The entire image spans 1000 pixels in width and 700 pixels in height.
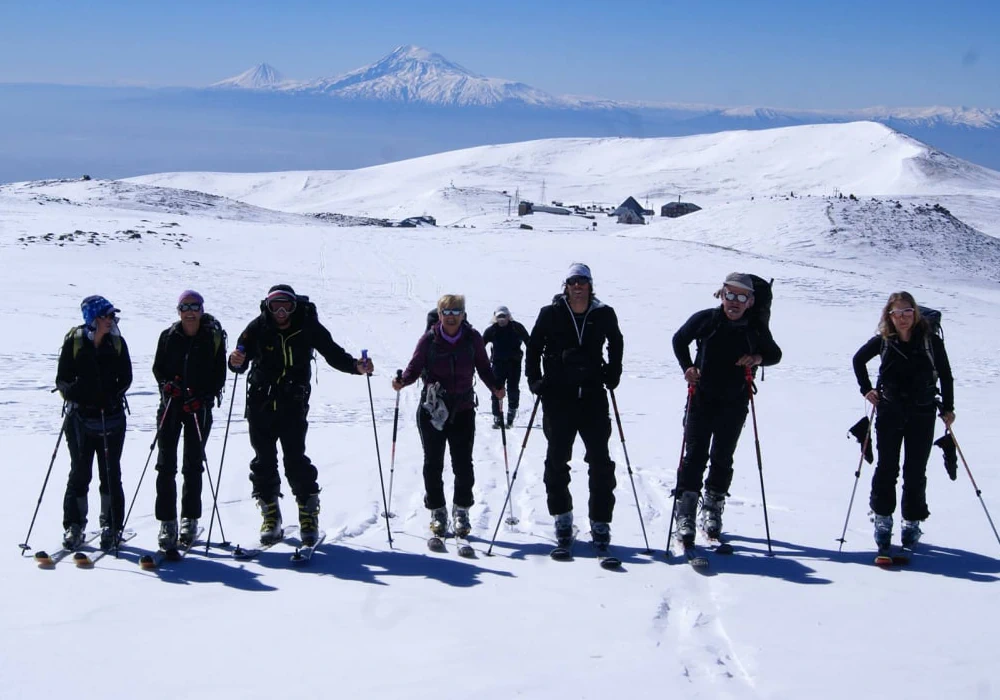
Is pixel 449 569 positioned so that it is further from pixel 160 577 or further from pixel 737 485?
pixel 737 485

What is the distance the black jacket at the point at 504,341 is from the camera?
12.5 metres

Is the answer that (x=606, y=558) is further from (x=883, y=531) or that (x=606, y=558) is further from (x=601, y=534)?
(x=883, y=531)

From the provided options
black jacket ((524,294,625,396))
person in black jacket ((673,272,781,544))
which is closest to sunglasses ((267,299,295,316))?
black jacket ((524,294,625,396))

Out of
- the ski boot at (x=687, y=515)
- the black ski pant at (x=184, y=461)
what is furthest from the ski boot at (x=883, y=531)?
the black ski pant at (x=184, y=461)

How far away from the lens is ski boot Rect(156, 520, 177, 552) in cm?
687

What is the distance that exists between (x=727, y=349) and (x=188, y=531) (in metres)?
4.26

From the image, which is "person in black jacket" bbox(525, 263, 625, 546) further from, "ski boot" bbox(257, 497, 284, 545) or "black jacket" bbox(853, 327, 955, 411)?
"ski boot" bbox(257, 497, 284, 545)

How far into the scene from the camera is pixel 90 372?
6801 mm

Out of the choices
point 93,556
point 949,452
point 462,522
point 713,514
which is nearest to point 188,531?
point 93,556

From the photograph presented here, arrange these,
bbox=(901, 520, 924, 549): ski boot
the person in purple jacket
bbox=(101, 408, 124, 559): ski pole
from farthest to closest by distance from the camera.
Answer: the person in purple jacket, bbox=(901, 520, 924, 549): ski boot, bbox=(101, 408, 124, 559): ski pole

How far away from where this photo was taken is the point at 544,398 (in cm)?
704

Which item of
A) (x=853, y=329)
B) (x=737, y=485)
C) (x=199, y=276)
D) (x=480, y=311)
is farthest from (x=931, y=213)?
(x=737, y=485)

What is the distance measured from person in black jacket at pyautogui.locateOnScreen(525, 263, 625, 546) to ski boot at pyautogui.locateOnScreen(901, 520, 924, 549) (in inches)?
89.7

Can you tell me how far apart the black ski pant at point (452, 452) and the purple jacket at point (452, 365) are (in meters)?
0.15
